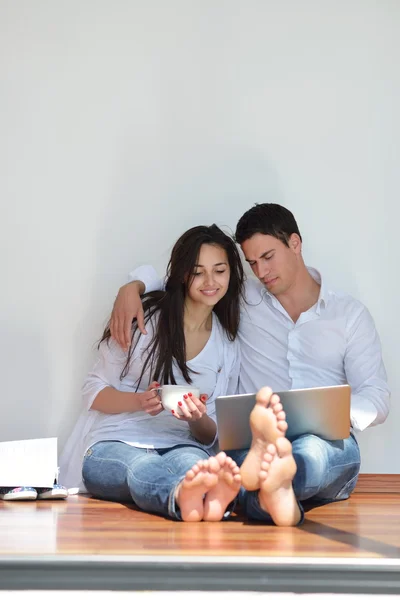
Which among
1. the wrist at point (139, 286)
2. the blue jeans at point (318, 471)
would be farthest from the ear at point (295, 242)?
the blue jeans at point (318, 471)

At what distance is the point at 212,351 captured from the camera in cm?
294

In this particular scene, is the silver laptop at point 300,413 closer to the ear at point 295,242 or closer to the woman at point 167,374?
the woman at point 167,374

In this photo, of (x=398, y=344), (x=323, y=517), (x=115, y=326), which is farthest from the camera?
(x=398, y=344)

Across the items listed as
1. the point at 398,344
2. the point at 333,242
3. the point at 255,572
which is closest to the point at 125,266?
the point at 333,242

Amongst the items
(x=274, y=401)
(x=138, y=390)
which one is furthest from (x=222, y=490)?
(x=138, y=390)

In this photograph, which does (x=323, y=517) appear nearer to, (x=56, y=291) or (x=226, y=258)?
(x=226, y=258)

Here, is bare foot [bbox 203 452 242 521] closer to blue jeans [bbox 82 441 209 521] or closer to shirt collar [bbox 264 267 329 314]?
blue jeans [bbox 82 441 209 521]

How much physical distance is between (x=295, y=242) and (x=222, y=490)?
47.3 inches

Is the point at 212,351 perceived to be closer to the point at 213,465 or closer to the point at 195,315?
the point at 195,315

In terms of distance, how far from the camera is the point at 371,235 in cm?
338

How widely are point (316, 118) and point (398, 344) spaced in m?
0.99

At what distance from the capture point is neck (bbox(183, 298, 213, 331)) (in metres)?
2.99

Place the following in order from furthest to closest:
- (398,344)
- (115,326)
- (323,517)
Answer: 1. (398,344)
2. (115,326)
3. (323,517)

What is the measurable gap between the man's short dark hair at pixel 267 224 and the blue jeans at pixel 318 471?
800mm
